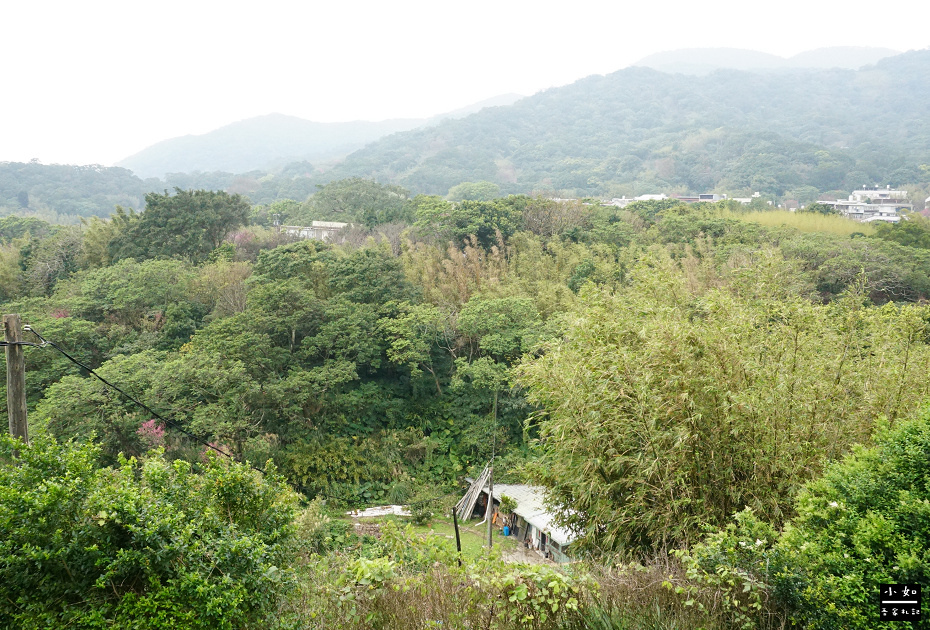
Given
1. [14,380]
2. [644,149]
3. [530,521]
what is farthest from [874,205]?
[14,380]

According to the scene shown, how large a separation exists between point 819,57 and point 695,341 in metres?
189

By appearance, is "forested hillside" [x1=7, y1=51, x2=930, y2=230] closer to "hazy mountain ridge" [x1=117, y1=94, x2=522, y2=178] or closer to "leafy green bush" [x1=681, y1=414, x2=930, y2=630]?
"hazy mountain ridge" [x1=117, y1=94, x2=522, y2=178]

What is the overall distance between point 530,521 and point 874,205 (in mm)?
34895

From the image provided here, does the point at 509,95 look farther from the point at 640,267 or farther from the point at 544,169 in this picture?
the point at 640,267

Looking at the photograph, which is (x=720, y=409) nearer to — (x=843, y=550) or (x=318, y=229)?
(x=843, y=550)

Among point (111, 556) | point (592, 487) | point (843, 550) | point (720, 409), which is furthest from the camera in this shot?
point (592, 487)

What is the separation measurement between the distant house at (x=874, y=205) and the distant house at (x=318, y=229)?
2182 cm

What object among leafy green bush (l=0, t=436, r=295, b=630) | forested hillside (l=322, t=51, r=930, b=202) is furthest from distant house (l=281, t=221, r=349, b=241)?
forested hillside (l=322, t=51, r=930, b=202)

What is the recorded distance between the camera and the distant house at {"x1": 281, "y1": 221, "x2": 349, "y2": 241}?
20062 mm

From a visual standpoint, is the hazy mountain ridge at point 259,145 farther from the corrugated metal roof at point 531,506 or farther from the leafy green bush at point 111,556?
the leafy green bush at point 111,556

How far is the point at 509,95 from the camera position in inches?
6654

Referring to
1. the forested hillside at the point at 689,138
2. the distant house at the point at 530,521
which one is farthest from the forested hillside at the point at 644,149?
the distant house at the point at 530,521

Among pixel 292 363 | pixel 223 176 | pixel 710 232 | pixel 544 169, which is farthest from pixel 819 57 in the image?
pixel 292 363

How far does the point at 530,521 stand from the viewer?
8.69m
